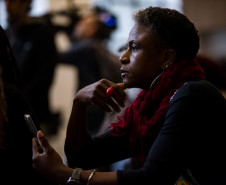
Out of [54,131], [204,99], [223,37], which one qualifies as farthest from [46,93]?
[223,37]

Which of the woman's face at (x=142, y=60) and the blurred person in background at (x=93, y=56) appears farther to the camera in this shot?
the blurred person in background at (x=93, y=56)

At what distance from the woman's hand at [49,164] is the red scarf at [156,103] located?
0.93ft

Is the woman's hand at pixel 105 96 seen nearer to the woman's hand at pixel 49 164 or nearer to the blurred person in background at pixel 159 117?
the blurred person in background at pixel 159 117

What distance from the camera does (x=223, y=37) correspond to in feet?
29.1

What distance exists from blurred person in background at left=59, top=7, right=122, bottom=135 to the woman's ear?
3.26ft

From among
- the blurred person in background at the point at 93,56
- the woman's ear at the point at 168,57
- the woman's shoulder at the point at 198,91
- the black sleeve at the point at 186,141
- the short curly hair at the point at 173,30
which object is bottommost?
the blurred person in background at the point at 93,56

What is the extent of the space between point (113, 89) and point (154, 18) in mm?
264

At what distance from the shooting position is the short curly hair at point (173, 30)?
53.4 inches

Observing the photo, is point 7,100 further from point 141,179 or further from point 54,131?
point 54,131

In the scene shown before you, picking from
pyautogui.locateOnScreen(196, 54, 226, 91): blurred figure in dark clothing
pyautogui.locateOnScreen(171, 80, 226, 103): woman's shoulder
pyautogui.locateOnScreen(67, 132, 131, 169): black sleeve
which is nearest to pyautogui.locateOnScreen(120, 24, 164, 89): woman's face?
pyautogui.locateOnScreen(171, 80, 226, 103): woman's shoulder

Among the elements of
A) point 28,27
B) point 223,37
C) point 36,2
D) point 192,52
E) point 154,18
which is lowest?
point 223,37

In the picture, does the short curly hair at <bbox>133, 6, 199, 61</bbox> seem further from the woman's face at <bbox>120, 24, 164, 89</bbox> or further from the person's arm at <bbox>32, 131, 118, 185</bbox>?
the person's arm at <bbox>32, 131, 118, 185</bbox>

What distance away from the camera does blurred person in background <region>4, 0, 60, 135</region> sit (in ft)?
9.00

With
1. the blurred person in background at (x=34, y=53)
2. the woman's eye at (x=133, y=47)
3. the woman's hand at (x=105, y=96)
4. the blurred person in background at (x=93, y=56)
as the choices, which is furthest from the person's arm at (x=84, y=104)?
the blurred person in background at (x=34, y=53)
